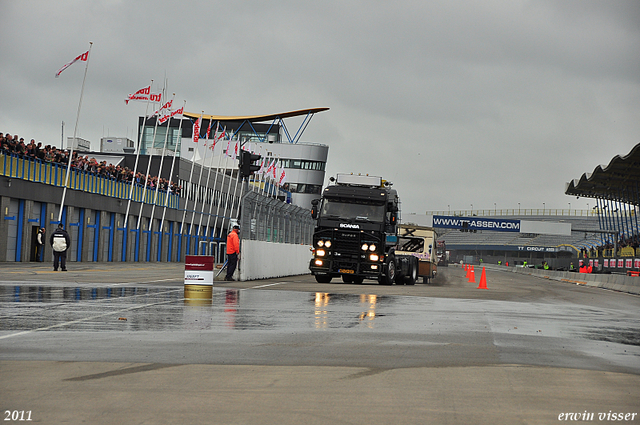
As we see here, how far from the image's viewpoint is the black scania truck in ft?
90.8

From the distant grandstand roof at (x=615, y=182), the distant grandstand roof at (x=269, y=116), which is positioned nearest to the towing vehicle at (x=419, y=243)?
the distant grandstand roof at (x=615, y=182)

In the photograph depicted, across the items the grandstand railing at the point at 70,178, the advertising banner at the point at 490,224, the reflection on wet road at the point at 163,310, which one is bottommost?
the reflection on wet road at the point at 163,310

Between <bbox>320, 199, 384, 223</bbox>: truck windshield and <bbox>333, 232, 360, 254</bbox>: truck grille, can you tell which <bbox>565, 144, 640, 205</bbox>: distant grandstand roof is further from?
<bbox>333, 232, 360, 254</bbox>: truck grille

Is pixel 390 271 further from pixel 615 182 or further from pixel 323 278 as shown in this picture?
pixel 615 182

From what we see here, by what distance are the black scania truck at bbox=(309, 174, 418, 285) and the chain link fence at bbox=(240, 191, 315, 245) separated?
2096 millimetres

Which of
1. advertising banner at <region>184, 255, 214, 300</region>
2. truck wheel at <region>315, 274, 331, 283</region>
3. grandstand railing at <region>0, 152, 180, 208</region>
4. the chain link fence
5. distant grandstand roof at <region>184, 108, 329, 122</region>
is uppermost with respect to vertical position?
distant grandstand roof at <region>184, 108, 329, 122</region>

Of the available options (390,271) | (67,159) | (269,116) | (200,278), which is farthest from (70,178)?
(269,116)

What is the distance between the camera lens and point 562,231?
109250mm

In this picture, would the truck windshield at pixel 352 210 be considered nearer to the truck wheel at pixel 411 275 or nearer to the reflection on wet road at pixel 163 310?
the truck wheel at pixel 411 275

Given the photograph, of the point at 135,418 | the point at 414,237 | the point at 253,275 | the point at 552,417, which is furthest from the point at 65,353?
the point at 414,237

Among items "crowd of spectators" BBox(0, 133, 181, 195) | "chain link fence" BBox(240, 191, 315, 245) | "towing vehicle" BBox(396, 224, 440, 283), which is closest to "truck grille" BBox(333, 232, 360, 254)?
"chain link fence" BBox(240, 191, 315, 245)

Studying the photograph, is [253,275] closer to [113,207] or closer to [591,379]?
[591,379]

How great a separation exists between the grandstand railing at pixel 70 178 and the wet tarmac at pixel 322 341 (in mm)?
23078

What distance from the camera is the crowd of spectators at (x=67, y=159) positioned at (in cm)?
3797
